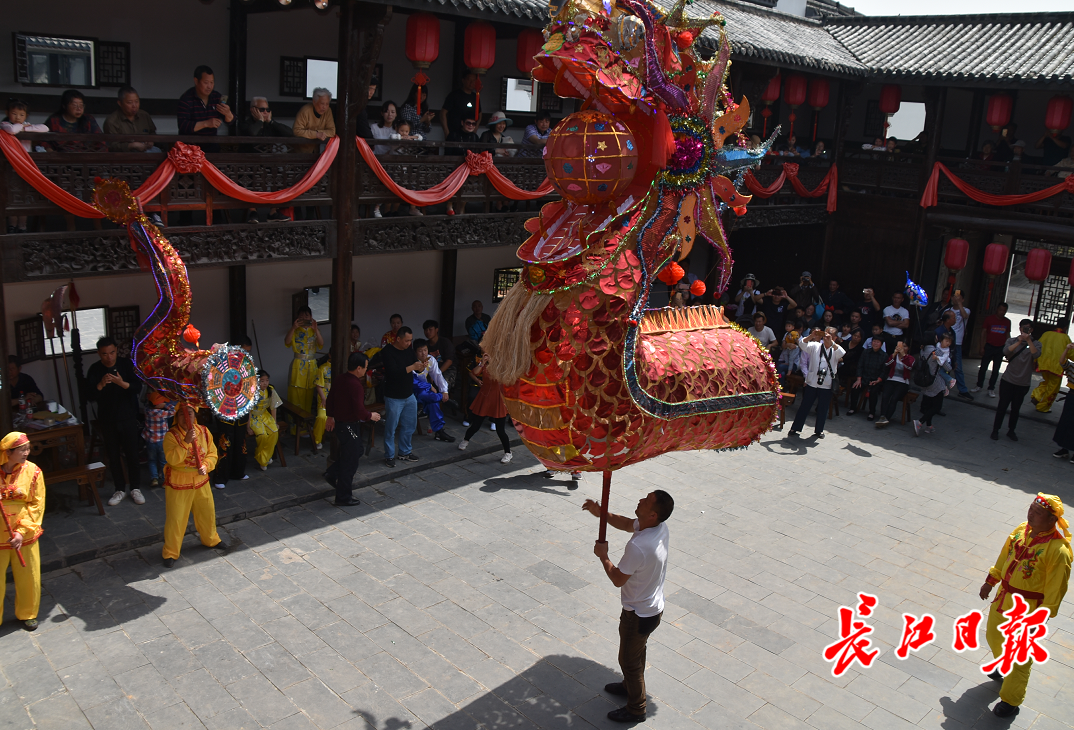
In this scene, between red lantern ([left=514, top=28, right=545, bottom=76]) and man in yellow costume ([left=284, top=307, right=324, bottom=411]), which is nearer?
man in yellow costume ([left=284, top=307, right=324, bottom=411])

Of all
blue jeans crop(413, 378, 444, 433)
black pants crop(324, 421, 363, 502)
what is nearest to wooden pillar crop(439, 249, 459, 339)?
blue jeans crop(413, 378, 444, 433)

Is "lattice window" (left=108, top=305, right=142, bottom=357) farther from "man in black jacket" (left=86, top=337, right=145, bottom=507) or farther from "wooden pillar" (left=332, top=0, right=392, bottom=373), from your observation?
"wooden pillar" (left=332, top=0, right=392, bottom=373)

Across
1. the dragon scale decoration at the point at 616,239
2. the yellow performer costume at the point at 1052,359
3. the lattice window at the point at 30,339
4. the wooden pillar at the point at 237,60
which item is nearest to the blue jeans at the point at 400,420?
the wooden pillar at the point at 237,60

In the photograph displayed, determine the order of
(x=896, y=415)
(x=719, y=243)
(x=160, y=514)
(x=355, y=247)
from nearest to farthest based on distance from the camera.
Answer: (x=719, y=243), (x=160, y=514), (x=355, y=247), (x=896, y=415)

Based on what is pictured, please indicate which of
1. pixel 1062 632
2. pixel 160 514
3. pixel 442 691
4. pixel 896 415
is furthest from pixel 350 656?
pixel 896 415

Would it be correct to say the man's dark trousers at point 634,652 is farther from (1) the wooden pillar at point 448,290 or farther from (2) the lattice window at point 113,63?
(1) the wooden pillar at point 448,290

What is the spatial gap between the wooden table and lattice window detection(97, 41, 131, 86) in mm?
3878

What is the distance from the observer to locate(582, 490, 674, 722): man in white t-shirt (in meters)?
5.81

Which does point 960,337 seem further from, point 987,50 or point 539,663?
point 539,663

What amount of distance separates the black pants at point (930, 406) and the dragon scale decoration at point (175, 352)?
408 inches

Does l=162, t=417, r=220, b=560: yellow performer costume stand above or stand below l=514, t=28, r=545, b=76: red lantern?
below

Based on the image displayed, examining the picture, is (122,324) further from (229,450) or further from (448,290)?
(448,290)

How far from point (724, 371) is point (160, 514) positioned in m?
6.75

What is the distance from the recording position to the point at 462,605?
7926mm
